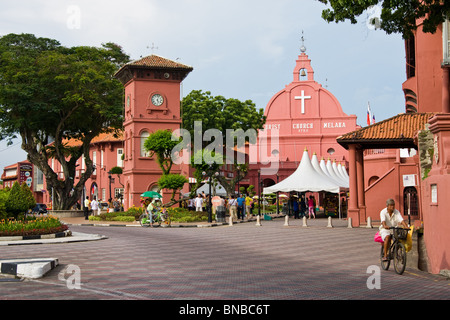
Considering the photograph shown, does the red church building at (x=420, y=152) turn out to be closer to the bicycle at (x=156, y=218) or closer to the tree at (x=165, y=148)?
the bicycle at (x=156, y=218)

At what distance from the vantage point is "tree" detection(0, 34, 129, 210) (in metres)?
45.1

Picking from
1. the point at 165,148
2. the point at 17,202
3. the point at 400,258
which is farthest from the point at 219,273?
the point at 165,148

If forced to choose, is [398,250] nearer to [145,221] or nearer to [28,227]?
[28,227]

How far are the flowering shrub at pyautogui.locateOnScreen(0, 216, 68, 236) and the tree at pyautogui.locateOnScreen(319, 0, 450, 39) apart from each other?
41.2ft

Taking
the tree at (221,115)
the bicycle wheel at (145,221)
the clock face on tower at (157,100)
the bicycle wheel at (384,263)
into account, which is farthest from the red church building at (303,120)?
the bicycle wheel at (384,263)

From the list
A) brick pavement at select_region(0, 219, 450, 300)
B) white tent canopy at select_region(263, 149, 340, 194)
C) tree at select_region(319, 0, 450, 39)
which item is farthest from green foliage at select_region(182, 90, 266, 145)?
tree at select_region(319, 0, 450, 39)

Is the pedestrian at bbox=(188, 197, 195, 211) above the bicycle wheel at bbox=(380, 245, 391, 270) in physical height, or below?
above

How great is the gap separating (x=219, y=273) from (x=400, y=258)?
3579mm

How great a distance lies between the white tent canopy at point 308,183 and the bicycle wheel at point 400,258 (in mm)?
23657

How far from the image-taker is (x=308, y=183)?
118 ft

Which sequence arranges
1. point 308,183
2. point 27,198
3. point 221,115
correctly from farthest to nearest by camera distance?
point 221,115, point 308,183, point 27,198

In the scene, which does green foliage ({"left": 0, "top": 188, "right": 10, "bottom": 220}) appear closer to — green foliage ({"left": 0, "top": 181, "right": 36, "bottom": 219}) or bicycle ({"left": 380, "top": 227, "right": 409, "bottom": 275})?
green foliage ({"left": 0, "top": 181, "right": 36, "bottom": 219})
